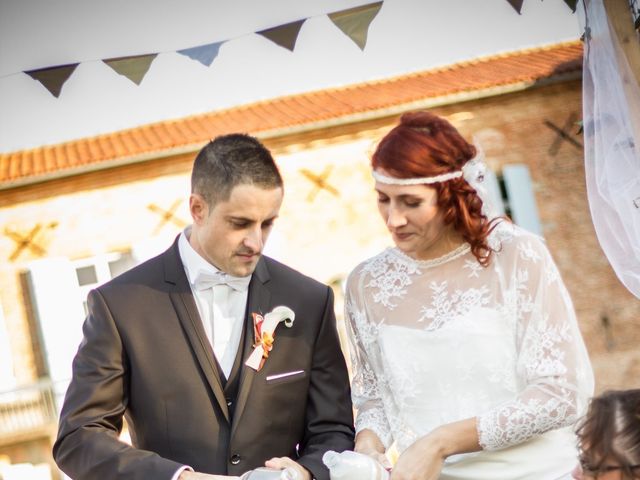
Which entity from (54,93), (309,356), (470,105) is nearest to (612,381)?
(470,105)

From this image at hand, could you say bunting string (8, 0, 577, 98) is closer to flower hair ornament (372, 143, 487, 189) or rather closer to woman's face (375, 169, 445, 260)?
flower hair ornament (372, 143, 487, 189)

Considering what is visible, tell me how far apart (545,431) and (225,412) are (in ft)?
3.41

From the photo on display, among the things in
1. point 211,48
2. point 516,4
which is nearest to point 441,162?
point 516,4

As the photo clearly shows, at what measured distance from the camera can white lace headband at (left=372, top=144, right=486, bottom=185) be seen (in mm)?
2658

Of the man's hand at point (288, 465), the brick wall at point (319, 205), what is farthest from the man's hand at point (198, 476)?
the brick wall at point (319, 205)

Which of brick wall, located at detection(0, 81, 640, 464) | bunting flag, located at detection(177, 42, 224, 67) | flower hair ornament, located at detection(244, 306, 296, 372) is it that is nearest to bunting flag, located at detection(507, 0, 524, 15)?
bunting flag, located at detection(177, 42, 224, 67)

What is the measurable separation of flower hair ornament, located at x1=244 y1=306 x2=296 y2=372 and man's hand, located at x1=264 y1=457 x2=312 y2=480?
31 centimetres

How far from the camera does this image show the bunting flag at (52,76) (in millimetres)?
5418

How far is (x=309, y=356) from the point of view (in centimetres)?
300

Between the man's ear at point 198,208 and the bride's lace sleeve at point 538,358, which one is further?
the man's ear at point 198,208

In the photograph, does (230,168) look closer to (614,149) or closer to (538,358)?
(538,358)

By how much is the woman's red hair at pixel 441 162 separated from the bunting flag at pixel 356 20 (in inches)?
118

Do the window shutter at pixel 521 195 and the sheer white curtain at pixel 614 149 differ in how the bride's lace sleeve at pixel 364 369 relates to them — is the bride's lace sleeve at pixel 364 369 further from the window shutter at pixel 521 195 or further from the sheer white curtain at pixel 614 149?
the window shutter at pixel 521 195

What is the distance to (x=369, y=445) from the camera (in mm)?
2764
